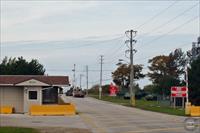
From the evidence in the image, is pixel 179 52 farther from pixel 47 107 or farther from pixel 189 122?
pixel 189 122

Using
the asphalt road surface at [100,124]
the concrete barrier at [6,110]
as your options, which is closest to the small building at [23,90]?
the concrete barrier at [6,110]

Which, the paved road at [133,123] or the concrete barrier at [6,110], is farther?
the concrete barrier at [6,110]

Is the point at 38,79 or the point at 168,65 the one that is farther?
the point at 168,65

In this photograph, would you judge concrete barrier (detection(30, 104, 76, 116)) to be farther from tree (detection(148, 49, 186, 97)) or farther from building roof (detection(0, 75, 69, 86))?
tree (detection(148, 49, 186, 97))

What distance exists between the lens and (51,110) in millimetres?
46906

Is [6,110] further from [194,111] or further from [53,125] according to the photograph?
[53,125]

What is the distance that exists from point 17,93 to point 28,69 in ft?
130

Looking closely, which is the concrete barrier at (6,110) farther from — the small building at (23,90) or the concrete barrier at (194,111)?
the concrete barrier at (194,111)

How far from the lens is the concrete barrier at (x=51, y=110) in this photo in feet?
152

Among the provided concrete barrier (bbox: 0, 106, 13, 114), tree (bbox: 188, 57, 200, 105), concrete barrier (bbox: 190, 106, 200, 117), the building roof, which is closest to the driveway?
concrete barrier (bbox: 0, 106, 13, 114)

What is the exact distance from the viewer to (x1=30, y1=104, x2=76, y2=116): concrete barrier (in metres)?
46.4

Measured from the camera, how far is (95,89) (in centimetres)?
17138

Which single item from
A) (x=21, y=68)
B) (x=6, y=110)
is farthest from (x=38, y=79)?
(x=21, y=68)

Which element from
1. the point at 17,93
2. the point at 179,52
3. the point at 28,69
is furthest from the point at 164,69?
the point at 17,93
